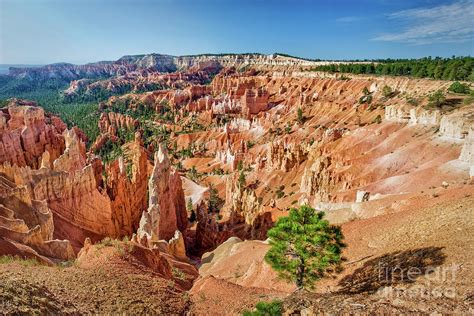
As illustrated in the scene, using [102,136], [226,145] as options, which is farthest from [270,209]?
[102,136]

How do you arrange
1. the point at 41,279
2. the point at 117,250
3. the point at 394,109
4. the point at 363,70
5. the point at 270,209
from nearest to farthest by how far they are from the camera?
1. the point at 41,279
2. the point at 117,250
3. the point at 270,209
4. the point at 394,109
5. the point at 363,70

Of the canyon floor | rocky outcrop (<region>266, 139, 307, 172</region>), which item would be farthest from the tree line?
rocky outcrop (<region>266, 139, 307, 172</region>)

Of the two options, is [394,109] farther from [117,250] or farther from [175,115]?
[175,115]

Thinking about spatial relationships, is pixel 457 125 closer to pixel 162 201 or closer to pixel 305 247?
pixel 305 247

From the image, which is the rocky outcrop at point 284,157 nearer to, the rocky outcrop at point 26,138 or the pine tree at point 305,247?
the rocky outcrop at point 26,138

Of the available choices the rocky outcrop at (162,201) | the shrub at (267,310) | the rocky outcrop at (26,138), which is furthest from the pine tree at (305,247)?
the rocky outcrop at (26,138)
